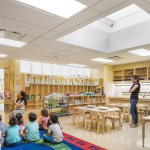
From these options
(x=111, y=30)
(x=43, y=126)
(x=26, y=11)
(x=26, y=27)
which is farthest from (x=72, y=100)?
(x=26, y=11)

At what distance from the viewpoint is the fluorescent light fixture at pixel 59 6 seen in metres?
2.77

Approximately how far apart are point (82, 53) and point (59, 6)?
11.0ft

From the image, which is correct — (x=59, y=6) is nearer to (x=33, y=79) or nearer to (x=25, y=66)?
(x=33, y=79)

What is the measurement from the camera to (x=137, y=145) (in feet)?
12.1

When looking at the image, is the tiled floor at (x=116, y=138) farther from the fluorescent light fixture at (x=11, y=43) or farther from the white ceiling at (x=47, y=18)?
the fluorescent light fixture at (x=11, y=43)

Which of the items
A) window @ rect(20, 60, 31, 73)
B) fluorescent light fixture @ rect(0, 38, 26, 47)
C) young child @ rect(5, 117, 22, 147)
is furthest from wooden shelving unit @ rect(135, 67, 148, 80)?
young child @ rect(5, 117, 22, 147)

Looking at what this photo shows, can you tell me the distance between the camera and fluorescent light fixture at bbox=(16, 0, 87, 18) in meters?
2.77

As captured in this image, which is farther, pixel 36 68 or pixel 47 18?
pixel 36 68

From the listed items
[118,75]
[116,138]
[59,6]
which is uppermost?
[59,6]

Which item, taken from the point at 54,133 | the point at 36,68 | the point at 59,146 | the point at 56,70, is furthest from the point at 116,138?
the point at 56,70

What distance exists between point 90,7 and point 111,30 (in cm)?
303

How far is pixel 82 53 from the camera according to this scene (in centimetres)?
618

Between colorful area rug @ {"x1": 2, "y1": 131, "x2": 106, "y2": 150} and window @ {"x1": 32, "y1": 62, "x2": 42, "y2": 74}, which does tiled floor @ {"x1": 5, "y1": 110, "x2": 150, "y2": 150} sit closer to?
colorful area rug @ {"x1": 2, "y1": 131, "x2": 106, "y2": 150}

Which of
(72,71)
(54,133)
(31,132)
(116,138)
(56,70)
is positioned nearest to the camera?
(54,133)
